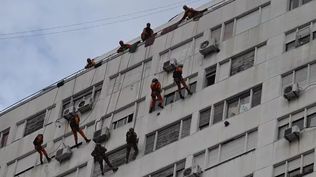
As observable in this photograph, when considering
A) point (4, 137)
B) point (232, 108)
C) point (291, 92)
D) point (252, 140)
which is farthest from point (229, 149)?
point (4, 137)

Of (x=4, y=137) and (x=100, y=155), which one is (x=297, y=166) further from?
(x=4, y=137)

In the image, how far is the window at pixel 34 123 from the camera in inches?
2314

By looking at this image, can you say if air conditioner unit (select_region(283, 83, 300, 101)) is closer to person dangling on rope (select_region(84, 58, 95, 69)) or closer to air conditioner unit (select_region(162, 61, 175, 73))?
air conditioner unit (select_region(162, 61, 175, 73))

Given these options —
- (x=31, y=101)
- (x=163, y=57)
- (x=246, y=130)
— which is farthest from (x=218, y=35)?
(x=31, y=101)

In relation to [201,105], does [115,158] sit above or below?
below

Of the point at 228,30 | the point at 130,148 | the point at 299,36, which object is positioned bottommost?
the point at 130,148

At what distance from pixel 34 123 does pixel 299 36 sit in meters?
14.5

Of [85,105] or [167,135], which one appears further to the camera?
[85,105]

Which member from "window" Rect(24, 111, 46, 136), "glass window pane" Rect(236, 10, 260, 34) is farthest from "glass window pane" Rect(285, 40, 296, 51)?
"window" Rect(24, 111, 46, 136)

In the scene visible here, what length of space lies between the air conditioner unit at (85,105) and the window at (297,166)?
1262 cm

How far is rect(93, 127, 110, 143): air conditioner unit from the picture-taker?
54.1m

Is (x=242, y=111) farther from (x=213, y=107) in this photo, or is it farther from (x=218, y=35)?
(x=218, y=35)

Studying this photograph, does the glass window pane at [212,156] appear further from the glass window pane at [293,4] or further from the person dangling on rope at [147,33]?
the person dangling on rope at [147,33]

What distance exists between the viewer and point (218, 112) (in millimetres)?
50469
